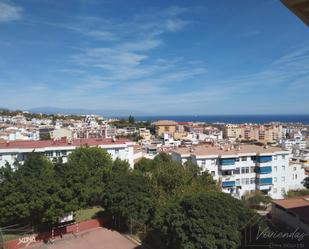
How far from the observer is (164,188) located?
23.8 m

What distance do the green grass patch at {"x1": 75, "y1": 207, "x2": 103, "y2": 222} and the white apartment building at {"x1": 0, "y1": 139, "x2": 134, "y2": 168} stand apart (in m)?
10.6

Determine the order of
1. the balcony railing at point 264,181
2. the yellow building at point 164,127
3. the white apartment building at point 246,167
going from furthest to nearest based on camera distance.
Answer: the yellow building at point 164,127 → the balcony railing at point 264,181 → the white apartment building at point 246,167

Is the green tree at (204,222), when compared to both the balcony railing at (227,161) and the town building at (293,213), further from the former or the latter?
the balcony railing at (227,161)

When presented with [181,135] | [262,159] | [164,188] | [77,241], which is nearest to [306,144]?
[181,135]

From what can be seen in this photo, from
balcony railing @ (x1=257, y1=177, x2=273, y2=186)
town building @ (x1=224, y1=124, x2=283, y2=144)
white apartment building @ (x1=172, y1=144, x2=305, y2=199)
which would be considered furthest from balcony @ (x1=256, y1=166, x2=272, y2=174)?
town building @ (x1=224, y1=124, x2=283, y2=144)

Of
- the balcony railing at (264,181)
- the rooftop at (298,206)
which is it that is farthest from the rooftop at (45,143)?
the rooftop at (298,206)

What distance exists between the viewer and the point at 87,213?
26.5 metres

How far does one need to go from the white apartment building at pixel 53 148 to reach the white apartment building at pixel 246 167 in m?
7.72

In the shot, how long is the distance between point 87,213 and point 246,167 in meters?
22.1

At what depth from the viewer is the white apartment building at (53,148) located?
35.8 metres

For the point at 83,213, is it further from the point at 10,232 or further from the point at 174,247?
the point at 174,247

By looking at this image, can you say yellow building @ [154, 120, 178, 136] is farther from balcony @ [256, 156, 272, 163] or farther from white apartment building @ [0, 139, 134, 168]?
balcony @ [256, 156, 272, 163]

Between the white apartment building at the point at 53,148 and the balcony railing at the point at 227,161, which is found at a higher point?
the white apartment building at the point at 53,148

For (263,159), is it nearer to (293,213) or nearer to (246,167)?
(246,167)
